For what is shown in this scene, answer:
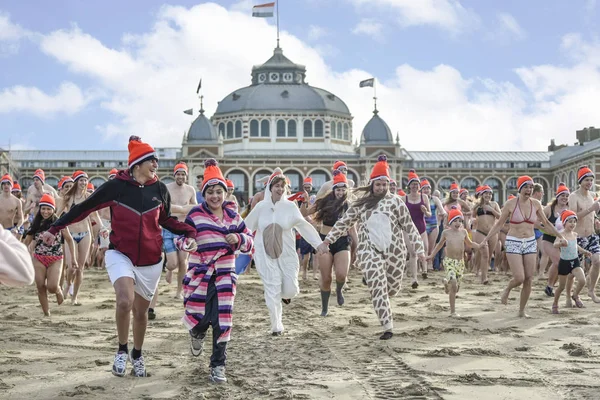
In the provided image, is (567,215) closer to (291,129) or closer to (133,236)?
(133,236)

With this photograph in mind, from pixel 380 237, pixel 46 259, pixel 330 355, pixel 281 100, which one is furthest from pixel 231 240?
pixel 281 100

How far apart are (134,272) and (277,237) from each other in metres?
3.12

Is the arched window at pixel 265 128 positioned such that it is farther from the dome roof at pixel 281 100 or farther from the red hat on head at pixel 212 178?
the red hat on head at pixel 212 178

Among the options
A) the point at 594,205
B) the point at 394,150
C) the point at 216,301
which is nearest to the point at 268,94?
the point at 394,150

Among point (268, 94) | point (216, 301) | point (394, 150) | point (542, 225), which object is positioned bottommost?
point (216, 301)

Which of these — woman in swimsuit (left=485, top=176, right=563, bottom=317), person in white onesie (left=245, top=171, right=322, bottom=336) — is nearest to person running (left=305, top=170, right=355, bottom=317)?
person in white onesie (left=245, top=171, right=322, bottom=336)

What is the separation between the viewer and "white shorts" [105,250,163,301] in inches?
282

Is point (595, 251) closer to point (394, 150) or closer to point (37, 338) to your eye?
point (37, 338)

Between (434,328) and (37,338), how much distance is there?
13.9 feet

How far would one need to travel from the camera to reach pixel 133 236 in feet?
23.8

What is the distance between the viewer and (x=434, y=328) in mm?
10203

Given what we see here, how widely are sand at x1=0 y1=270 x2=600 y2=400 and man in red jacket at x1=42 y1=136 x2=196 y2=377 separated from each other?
0.43m

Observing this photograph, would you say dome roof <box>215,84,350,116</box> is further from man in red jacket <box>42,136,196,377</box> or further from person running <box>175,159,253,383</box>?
man in red jacket <box>42,136,196,377</box>

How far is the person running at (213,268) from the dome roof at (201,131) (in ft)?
251
